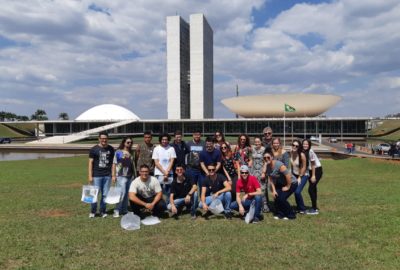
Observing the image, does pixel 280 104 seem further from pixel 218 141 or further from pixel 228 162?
pixel 228 162

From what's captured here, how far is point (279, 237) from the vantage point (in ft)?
17.6

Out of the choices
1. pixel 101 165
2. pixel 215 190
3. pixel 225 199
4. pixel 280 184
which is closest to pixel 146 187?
pixel 101 165

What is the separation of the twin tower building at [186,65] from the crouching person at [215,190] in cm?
7526

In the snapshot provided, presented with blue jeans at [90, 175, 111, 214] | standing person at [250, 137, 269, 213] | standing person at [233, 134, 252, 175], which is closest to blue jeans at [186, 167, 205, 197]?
standing person at [233, 134, 252, 175]

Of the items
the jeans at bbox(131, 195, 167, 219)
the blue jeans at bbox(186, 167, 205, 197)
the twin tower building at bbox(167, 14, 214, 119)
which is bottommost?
the jeans at bbox(131, 195, 167, 219)

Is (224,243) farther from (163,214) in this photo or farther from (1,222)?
(1,222)

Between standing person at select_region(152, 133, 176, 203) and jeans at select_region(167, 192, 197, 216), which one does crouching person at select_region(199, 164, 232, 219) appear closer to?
jeans at select_region(167, 192, 197, 216)

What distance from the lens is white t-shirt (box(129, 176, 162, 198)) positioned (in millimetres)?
6586

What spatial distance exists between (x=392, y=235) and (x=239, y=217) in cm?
236

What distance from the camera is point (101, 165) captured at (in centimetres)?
683

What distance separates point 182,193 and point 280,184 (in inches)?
67.5

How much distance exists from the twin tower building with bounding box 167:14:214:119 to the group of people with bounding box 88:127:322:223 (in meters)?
74.9

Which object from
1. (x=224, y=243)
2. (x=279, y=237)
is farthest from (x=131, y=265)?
(x=279, y=237)

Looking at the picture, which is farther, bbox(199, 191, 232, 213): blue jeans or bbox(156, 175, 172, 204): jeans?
bbox(156, 175, 172, 204): jeans
